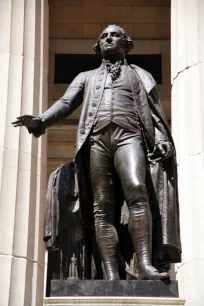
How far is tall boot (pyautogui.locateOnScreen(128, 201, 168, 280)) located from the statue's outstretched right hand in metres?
1.39

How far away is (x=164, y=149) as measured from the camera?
9.91m

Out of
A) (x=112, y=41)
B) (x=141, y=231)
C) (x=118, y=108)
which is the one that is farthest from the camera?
(x=112, y=41)

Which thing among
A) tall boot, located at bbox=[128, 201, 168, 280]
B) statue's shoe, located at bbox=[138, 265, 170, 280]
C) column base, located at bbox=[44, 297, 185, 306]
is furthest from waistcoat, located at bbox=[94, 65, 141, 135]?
column base, located at bbox=[44, 297, 185, 306]

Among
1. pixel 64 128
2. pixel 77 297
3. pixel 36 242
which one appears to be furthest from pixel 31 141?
pixel 77 297

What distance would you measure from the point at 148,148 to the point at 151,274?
1.55 metres

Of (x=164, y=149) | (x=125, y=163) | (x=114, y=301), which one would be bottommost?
(x=114, y=301)

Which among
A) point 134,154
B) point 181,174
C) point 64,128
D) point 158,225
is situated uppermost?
point 64,128

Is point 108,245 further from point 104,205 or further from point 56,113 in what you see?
point 56,113

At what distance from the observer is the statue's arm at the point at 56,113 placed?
32.5 feet

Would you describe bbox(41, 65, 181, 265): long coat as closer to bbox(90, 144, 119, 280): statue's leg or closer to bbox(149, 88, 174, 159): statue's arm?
bbox(149, 88, 174, 159): statue's arm

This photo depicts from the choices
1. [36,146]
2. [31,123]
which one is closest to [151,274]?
[31,123]

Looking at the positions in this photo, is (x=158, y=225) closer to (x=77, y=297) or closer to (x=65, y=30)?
(x=77, y=297)

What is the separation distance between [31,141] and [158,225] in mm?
8047

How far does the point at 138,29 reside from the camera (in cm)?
2331
